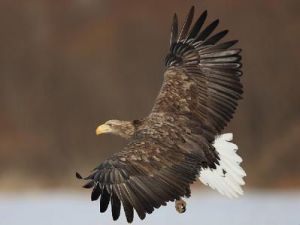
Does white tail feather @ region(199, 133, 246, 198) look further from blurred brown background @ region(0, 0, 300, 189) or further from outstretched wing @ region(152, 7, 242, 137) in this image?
blurred brown background @ region(0, 0, 300, 189)

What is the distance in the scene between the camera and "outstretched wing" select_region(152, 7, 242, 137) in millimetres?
8398

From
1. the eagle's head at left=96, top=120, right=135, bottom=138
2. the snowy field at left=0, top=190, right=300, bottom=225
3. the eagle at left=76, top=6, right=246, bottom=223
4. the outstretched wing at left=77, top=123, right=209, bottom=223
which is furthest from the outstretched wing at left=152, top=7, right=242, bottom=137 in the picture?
the snowy field at left=0, top=190, right=300, bottom=225

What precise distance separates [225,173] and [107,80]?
754 cm

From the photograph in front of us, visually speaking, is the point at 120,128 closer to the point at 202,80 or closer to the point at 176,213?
the point at 202,80

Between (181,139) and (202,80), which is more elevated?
(202,80)

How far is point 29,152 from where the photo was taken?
47.6ft

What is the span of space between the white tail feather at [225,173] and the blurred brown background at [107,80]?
15.4 ft

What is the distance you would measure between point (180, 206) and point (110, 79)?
7.87m

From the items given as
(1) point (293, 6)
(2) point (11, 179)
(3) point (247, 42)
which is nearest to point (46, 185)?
(2) point (11, 179)

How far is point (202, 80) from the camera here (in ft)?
28.0

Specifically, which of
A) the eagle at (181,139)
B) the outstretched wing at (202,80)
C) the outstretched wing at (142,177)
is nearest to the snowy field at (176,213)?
the eagle at (181,139)

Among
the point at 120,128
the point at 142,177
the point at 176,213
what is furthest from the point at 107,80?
the point at 142,177

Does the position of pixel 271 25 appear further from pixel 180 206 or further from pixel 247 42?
pixel 180 206

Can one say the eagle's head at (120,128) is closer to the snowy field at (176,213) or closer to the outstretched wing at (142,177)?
the outstretched wing at (142,177)
